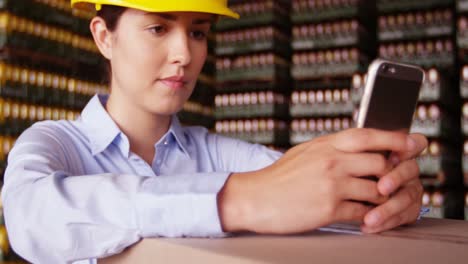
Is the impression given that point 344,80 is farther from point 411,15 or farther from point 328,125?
point 411,15

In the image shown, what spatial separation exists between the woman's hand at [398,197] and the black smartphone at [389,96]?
0.10 ft

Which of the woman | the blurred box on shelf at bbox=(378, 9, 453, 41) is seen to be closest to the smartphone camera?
the woman

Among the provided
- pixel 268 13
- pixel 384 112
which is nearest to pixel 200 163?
pixel 384 112

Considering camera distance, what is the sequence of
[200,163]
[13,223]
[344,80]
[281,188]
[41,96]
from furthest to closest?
1. [344,80]
2. [41,96]
3. [200,163]
4. [13,223]
5. [281,188]

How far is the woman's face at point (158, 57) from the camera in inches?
41.2

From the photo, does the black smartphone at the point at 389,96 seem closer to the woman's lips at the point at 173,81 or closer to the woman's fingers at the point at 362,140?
the woman's fingers at the point at 362,140

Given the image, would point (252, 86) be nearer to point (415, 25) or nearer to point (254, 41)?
point (254, 41)

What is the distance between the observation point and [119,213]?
0.60m

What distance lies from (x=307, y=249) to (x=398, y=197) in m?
0.24

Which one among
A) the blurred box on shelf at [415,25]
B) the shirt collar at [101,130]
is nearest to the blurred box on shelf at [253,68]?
the blurred box on shelf at [415,25]

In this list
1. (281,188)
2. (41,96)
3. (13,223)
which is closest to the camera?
(281,188)

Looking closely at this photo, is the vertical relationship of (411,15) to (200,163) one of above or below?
above

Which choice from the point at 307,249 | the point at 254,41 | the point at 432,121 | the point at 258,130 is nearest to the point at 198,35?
the point at 307,249

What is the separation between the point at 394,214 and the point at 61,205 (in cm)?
41
